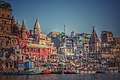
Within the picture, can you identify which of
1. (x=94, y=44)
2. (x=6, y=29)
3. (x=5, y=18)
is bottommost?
(x=94, y=44)

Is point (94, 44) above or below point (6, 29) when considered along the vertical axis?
below

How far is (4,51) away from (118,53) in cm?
2674

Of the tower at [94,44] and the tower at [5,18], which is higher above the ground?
the tower at [5,18]

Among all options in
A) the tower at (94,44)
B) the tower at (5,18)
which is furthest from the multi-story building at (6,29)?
the tower at (94,44)

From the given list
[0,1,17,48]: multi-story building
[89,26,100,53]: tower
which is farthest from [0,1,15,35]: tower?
[89,26,100,53]: tower

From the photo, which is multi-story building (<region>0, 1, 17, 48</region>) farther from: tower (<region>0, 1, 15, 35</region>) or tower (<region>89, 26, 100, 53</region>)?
tower (<region>89, 26, 100, 53</region>)

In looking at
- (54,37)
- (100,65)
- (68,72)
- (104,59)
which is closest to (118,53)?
(104,59)

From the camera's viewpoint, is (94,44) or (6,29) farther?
(94,44)

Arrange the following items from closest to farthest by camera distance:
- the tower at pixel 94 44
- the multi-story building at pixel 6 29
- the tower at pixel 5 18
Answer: the multi-story building at pixel 6 29 < the tower at pixel 5 18 < the tower at pixel 94 44

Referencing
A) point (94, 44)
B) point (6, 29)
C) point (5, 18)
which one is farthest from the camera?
point (94, 44)

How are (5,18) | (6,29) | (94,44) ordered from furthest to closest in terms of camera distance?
(94,44), (5,18), (6,29)

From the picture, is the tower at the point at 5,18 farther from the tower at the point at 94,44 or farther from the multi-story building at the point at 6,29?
the tower at the point at 94,44

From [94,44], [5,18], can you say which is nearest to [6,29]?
[5,18]

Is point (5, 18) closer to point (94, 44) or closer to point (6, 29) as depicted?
point (6, 29)
